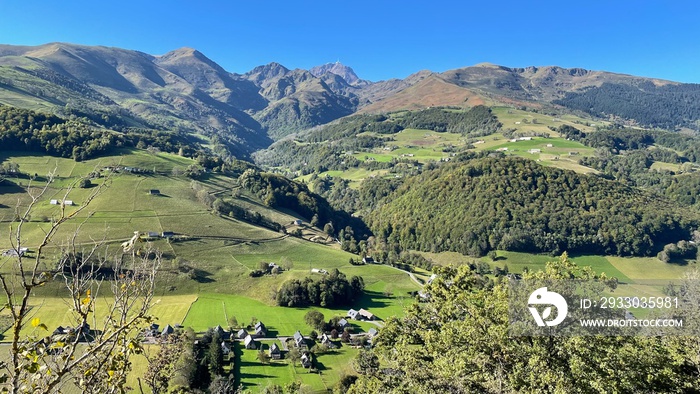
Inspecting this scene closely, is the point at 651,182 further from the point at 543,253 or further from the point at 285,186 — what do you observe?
the point at 285,186

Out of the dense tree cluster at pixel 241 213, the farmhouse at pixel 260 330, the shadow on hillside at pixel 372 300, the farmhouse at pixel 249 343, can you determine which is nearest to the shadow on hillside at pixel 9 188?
the dense tree cluster at pixel 241 213

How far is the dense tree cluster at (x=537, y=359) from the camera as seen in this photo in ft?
52.2

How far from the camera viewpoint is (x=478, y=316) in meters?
20.7

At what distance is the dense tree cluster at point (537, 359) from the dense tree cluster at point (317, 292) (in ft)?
177

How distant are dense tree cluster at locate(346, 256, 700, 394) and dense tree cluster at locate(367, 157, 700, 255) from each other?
352 feet

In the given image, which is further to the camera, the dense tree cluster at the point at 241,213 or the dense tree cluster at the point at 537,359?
the dense tree cluster at the point at 241,213

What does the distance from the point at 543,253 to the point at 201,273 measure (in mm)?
105089

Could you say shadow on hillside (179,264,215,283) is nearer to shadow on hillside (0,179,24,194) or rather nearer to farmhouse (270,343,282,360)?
farmhouse (270,343,282,360)

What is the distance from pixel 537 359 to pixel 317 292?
64.4 m

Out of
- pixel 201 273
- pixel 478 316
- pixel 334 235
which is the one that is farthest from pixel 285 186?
pixel 478 316

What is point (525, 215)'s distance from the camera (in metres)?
131

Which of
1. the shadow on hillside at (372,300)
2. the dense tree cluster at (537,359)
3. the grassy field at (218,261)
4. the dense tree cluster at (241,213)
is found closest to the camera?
the dense tree cluster at (537,359)

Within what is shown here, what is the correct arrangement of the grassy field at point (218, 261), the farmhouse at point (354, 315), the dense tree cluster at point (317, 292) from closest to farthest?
the grassy field at point (218, 261) → the farmhouse at point (354, 315) → the dense tree cluster at point (317, 292)

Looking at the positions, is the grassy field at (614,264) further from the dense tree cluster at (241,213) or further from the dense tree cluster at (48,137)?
the dense tree cluster at (48,137)
